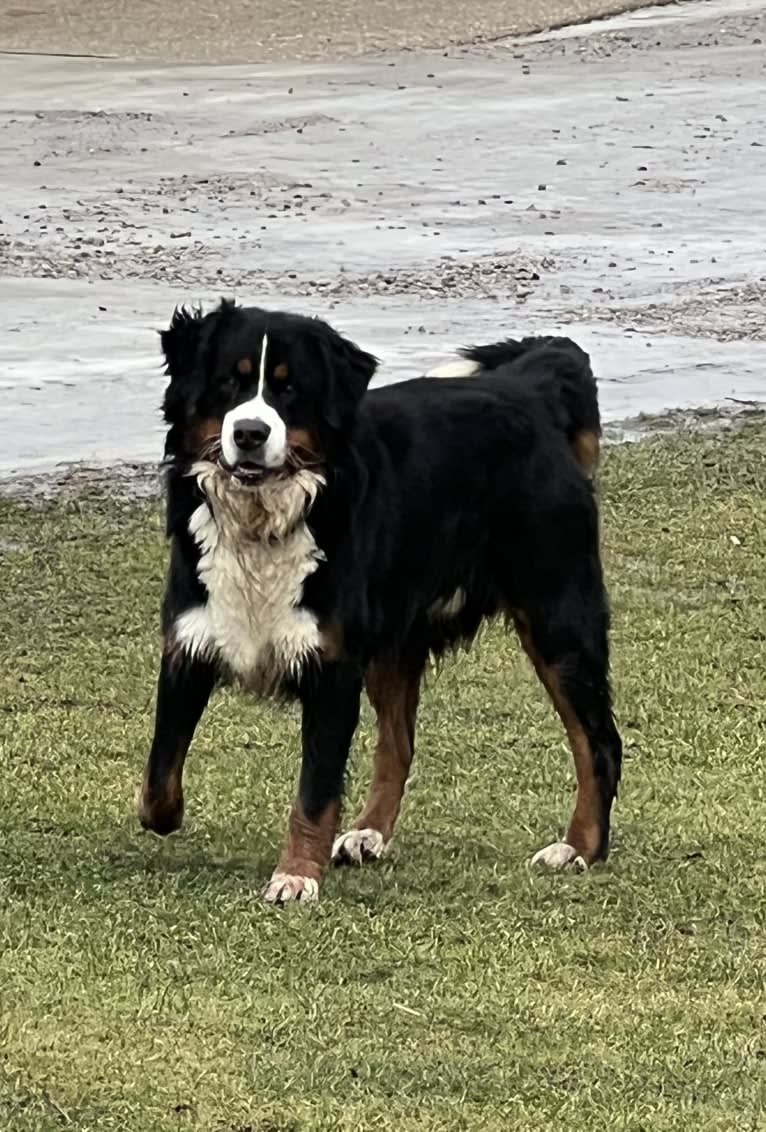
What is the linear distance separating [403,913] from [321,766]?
41 cm

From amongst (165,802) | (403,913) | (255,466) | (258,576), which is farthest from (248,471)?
(403,913)

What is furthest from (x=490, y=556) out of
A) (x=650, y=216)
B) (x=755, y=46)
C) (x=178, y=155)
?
(x=755, y=46)

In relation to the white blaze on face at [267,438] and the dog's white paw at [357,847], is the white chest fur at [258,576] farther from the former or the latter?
the dog's white paw at [357,847]

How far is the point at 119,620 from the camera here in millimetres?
8594

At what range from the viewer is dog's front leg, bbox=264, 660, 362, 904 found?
5.82 m

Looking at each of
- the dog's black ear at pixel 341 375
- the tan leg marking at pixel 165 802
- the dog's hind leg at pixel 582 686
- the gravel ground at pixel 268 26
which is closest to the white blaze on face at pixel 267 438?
the dog's black ear at pixel 341 375

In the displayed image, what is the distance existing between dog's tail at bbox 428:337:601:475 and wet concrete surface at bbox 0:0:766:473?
4309mm

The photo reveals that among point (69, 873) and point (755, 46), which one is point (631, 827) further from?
point (755, 46)

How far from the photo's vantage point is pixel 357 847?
20.5 feet

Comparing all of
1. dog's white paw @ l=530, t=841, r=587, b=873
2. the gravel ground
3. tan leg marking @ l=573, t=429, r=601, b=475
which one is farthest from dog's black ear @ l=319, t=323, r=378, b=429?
the gravel ground

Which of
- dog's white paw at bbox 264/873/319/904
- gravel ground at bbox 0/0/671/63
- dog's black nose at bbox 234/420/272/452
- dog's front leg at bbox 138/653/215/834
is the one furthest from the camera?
gravel ground at bbox 0/0/671/63

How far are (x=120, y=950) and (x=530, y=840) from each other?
1.54m

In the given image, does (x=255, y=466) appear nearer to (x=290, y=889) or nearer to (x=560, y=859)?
(x=290, y=889)

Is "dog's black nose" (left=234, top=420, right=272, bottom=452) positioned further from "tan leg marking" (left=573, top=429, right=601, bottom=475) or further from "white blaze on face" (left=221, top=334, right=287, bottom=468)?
"tan leg marking" (left=573, top=429, right=601, bottom=475)
